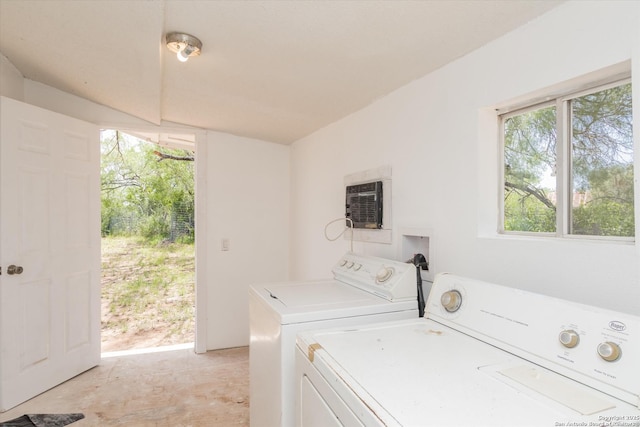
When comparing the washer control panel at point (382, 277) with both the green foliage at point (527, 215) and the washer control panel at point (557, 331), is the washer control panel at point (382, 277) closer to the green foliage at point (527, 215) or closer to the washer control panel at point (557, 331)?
the washer control panel at point (557, 331)

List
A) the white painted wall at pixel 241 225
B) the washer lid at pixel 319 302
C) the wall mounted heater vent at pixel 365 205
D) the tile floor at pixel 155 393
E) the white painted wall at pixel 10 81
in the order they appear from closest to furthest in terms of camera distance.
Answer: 1. the washer lid at pixel 319 302
2. the wall mounted heater vent at pixel 365 205
3. the tile floor at pixel 155 393
4. the white painted wall at pixel 10 81
5. the white painted wall at pixel 241 225

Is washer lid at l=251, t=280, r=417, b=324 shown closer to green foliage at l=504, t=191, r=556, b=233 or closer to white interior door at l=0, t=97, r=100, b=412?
green foliage at l=504, t=191, r=556, b=233

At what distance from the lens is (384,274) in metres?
1.65

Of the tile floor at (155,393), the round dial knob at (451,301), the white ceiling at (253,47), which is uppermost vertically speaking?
the white ceiling at (253,47)

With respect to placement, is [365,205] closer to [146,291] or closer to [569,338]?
[569,338]

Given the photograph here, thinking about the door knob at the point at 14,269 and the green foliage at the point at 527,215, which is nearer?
the green foliage at the point at 527,215

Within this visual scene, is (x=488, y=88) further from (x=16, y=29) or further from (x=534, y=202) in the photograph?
(x=16, y=29)

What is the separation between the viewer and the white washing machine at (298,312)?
137 cm

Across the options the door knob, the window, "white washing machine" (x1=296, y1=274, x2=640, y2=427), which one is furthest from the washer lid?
the door knob

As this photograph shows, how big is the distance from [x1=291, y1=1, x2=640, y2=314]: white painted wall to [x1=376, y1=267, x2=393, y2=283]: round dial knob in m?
0.21

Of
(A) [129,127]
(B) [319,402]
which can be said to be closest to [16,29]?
(A) [129,127]

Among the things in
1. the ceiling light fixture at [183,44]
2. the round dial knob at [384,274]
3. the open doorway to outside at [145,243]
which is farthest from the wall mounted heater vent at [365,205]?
the open doorway to outside at [145,243]

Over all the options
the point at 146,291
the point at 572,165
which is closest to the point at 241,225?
the point at 146,291

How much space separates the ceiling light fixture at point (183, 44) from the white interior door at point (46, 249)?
4.55ft
